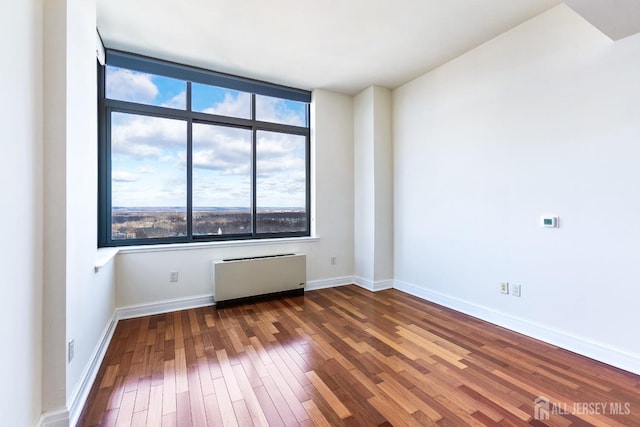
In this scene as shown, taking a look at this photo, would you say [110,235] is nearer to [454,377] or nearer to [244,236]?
[244,236]

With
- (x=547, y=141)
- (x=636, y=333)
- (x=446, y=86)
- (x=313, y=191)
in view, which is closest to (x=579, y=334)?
(x=636, y=333)

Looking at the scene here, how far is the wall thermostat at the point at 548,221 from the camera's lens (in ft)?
7.99

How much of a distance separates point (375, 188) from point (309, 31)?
2.10 metres

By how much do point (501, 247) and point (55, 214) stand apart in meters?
3.48

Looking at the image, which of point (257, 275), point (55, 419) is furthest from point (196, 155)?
point (55, 419)

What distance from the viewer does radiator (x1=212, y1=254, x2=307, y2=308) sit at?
3385mm

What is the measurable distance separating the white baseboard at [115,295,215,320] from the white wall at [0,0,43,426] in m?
1.71

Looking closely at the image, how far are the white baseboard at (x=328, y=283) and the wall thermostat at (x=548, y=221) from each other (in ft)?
8.50

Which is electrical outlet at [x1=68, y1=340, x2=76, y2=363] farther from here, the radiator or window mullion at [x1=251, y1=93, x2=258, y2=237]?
window mullion at [x1=251, y1=93, x2=258, y2=237]

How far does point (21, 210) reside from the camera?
50.4 inches

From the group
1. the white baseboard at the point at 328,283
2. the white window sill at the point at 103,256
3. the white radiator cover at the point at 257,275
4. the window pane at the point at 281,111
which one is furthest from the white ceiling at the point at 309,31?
the white baseboard at the point at 328,283

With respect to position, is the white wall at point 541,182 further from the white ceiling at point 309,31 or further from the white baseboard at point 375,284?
the white baseboard at point 375,284

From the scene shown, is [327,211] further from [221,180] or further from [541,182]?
[541,182]

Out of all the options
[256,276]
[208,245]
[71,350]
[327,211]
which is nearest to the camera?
[71,350]
